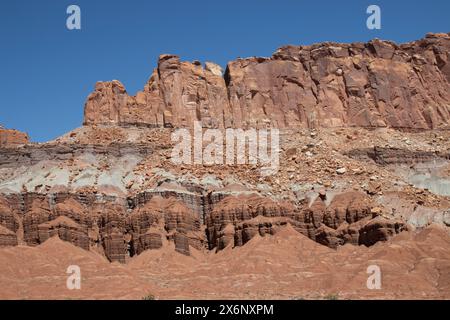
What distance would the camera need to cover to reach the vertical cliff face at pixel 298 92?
141250 mm

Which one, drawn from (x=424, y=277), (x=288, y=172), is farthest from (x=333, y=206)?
(x=424, y=277)

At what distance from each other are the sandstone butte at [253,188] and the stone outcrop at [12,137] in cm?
19

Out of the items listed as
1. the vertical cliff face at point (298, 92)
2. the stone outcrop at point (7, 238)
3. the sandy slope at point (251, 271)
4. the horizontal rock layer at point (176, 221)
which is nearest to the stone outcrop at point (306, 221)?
the horizontal rock layer at point (176, 221)

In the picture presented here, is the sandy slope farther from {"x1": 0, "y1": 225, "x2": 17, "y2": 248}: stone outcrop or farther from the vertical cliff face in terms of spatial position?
the vertical cliff face

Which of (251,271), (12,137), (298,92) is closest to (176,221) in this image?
(251,271)

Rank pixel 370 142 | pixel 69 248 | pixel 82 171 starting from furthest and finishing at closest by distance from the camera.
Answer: pixel 370 142, pixel 82 171, pixel 69 248

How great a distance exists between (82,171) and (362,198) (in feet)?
113

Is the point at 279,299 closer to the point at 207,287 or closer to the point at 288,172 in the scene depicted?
the point at 207,287

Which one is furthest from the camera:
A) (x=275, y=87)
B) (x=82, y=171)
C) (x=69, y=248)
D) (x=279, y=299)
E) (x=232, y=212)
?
(x=275, y=87)

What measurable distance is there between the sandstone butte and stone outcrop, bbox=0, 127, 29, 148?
190mm

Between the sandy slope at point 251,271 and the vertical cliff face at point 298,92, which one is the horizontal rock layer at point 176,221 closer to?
the sandy slope at point 251,271

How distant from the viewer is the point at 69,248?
105 metres

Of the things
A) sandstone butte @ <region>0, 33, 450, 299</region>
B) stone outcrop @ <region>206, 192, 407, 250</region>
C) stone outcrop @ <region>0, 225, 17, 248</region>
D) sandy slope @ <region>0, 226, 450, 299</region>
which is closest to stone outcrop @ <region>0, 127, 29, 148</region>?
sandstone butte @ <region>0, 33, 450, 299</region>

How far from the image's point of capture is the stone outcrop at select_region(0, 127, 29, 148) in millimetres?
135000
